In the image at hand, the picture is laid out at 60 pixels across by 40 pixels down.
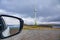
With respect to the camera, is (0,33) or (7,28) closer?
→ (0,33)

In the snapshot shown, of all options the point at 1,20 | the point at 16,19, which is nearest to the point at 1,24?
the point at 1,20

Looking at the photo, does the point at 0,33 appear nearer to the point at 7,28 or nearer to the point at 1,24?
the point at 1,24

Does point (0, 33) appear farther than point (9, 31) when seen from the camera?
No

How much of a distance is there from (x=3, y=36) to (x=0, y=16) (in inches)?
4.2

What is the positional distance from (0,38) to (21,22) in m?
0.16

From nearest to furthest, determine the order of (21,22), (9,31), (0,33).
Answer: (0,33) < (21,22) < (9,31)

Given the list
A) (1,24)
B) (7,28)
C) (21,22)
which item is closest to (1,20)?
(1,24)

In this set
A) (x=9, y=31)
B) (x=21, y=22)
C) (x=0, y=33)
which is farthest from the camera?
(x=9, y=31)

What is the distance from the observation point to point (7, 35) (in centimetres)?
144

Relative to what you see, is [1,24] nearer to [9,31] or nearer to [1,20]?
[1,20]

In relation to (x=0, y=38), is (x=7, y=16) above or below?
above

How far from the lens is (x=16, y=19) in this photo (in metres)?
1.45

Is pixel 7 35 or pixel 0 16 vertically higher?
pixel 0 16

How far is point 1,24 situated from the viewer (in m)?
1.34
